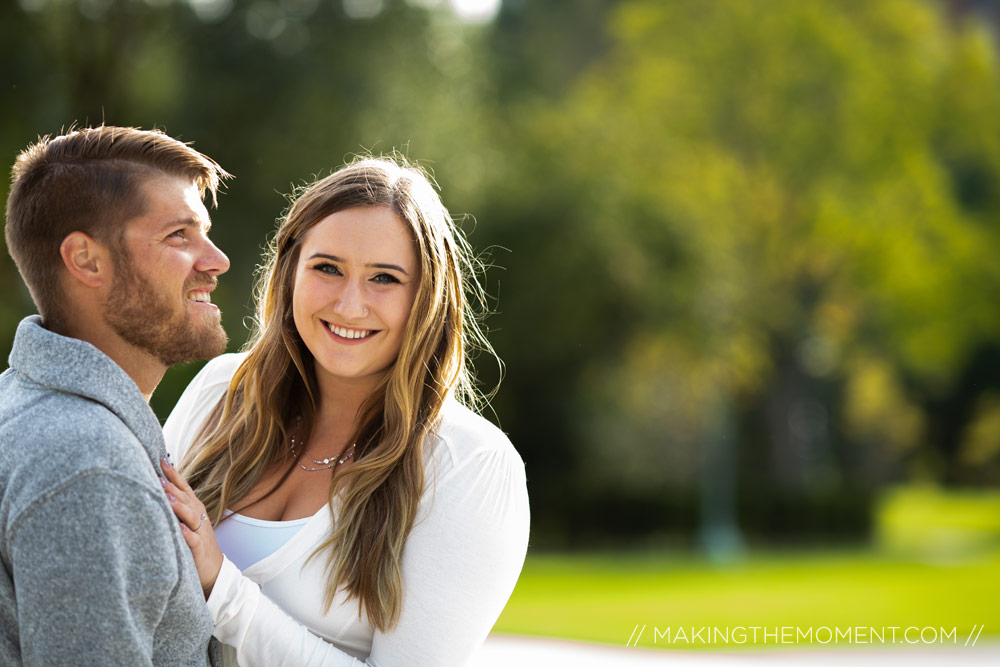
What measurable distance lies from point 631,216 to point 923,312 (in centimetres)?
812

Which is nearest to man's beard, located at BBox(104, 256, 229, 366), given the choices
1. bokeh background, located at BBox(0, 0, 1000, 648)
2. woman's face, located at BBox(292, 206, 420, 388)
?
woman's face, located at BBox(292, 206, 420, 388)

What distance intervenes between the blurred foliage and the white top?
1052cm

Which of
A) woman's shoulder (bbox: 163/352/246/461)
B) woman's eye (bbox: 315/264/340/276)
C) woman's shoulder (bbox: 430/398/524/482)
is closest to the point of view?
woman's shoulder (bbox: 430/398/524/482)

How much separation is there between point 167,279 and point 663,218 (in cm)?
1818

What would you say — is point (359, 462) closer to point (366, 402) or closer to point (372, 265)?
point (366, 402)

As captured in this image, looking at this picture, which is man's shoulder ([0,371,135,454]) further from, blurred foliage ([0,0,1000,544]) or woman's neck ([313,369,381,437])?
blurred foliage ([0,0,1000,544])

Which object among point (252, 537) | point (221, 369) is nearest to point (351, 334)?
point (252, 537)

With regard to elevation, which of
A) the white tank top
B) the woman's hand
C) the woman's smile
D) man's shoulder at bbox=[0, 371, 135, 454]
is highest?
the woman's smile

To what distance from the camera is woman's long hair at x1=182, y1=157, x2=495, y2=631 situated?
7.83 feet

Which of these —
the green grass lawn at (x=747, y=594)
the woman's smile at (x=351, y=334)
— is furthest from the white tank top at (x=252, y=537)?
the green grass lawn at (x=747, y=594)

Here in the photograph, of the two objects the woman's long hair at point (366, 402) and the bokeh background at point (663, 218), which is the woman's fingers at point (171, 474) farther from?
the bokeh background at point (663, 218)

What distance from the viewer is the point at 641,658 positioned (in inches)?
202

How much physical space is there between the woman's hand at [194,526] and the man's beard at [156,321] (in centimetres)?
21

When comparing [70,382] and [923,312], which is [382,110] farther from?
[923,312]
